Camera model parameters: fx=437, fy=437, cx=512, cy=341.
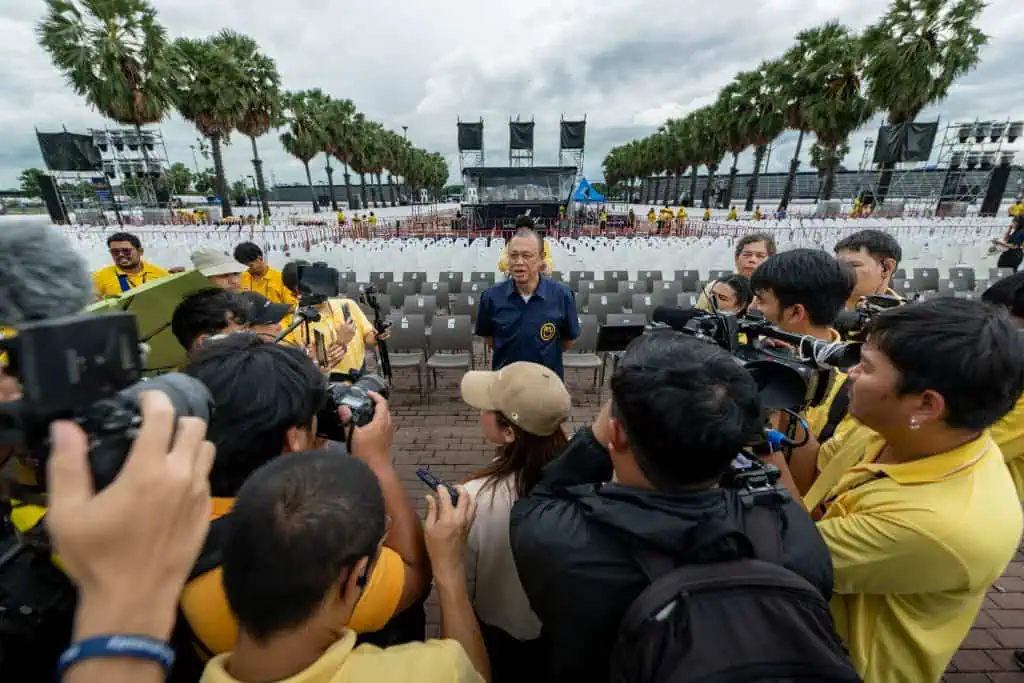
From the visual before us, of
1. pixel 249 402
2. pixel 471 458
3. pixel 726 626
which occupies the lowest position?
pixel 471 458

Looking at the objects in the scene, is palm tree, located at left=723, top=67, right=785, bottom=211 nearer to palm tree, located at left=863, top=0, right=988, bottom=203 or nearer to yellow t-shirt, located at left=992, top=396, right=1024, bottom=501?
palm tree, located at left=863, top=0, right=988, bottom=203

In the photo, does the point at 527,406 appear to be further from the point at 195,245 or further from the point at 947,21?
the point at 947,21

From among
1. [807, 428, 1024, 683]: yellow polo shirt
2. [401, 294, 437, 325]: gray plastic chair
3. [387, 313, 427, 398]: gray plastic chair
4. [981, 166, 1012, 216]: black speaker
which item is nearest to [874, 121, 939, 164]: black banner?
[981, 166, 1012, 216]: black speaker

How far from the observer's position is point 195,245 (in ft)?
39.9

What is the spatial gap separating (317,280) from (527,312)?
5.30ft

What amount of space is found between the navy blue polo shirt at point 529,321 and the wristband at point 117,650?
313 cm

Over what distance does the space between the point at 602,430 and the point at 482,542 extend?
604 millimetres

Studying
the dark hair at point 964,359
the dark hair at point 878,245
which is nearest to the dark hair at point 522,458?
the dark hair at point 964,359

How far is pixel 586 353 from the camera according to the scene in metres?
6.02

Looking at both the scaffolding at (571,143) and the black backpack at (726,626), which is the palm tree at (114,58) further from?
the black backpack at (726,626)

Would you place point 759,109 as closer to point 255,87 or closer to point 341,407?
point 255,87

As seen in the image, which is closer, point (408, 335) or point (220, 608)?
point (220, 608)

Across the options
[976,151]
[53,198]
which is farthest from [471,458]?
[976,151]

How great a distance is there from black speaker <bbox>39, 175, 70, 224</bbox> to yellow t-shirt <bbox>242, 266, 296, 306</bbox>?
2642cm
